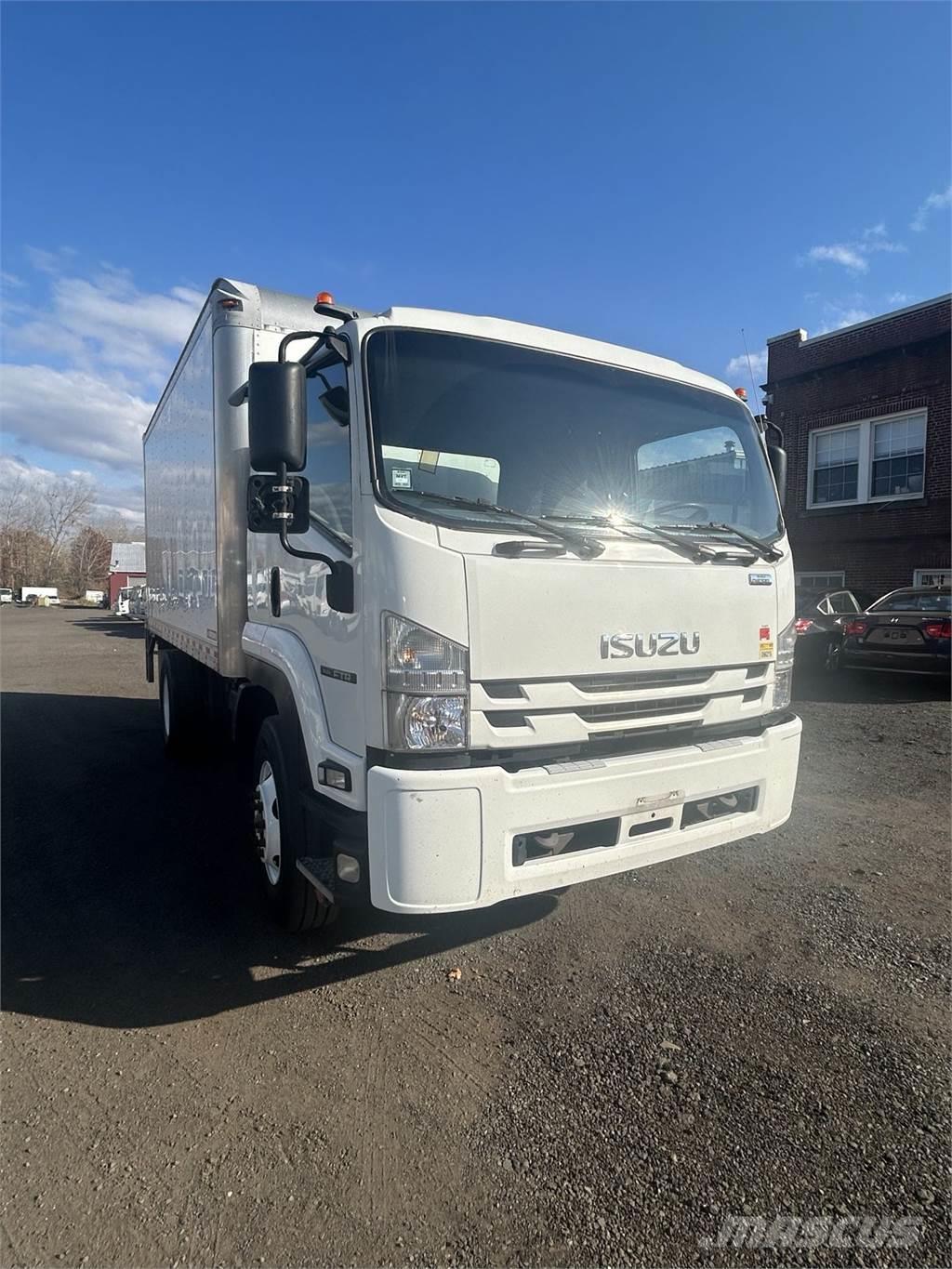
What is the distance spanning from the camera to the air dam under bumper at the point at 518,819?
8.26 ft

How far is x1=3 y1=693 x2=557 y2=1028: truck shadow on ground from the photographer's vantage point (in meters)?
3.09

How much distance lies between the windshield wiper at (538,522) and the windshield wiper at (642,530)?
20cm

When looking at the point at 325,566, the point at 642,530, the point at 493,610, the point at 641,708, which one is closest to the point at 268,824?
the point at 325,566

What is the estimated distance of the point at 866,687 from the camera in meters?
11.3

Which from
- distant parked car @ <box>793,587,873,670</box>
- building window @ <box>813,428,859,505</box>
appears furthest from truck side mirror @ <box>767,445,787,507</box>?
building window @ <box>813,428,859,505</box>

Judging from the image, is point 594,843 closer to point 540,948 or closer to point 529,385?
point 540,948

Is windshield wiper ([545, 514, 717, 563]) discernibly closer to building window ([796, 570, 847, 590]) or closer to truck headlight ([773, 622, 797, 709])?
truck headlight ([773, 622, 797, 709])

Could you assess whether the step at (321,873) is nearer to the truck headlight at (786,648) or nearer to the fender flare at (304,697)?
the fender flare at (304,697)

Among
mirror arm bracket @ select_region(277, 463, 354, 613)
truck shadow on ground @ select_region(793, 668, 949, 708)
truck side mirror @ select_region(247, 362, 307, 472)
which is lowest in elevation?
truck shadow on ground @ select_region(793, 668, 949, 708)

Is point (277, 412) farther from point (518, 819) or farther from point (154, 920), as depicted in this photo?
point (154, 920)

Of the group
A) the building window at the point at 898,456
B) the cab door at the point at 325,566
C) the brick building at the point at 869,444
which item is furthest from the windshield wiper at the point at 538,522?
the building window at the point at 898,456

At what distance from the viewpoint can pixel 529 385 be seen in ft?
10.7

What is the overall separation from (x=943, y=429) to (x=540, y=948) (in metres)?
16.0

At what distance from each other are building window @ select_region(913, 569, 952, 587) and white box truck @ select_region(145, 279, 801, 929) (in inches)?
537
